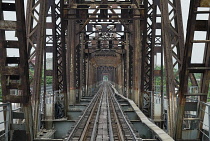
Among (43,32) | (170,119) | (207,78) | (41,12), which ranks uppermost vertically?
(41,12)

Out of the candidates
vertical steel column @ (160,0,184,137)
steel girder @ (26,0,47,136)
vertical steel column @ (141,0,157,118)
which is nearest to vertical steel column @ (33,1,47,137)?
steel girder @ (26,0,47,136)

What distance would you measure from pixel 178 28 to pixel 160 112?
553cm

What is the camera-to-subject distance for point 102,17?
49.2ft

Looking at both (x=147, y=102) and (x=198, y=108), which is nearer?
(x=198, y=108)

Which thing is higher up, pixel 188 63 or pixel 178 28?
pixel 178 28

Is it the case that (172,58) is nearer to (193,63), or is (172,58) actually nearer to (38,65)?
(193,63)

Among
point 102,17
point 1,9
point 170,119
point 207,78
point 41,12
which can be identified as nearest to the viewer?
point 1,9

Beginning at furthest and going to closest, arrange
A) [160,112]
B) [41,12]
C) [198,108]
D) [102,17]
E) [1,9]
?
[102,17], [160,112], [41,12], [198,108], [1,9]

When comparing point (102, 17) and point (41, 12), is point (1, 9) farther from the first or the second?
point (102, 17)

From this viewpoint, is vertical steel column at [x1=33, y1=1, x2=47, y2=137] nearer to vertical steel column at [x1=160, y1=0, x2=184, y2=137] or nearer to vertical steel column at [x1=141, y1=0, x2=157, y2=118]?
vertical steel column at [x1=160, y1=0, x2=184, y2=137]

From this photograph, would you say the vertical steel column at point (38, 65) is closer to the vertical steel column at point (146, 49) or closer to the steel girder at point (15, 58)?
the steel girder at point (15, 58)

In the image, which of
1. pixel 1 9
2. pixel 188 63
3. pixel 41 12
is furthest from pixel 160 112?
pixel 1 9

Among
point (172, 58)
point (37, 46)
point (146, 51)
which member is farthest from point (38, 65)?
point (146, 51)

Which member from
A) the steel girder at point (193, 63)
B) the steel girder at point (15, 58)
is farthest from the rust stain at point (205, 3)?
the steel girder at point (15, 58)
